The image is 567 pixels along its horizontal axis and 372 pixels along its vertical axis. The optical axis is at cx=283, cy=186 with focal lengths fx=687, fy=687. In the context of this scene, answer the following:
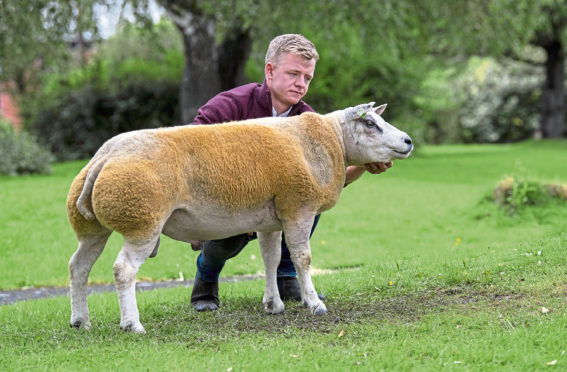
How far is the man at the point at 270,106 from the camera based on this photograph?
17.2 ft

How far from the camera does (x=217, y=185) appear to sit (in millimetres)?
4602

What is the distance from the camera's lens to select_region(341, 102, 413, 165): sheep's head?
498cm

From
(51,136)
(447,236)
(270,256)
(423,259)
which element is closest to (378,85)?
(51,136)

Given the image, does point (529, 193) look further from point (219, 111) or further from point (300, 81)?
point (219, 111)

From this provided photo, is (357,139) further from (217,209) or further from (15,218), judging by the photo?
(15,218)

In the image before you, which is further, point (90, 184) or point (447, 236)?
point (447, 236)

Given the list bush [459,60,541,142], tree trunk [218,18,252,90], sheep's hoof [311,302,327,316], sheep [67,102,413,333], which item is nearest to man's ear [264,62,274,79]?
sheep [67,102,413,333]

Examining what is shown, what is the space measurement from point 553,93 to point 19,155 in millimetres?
22988

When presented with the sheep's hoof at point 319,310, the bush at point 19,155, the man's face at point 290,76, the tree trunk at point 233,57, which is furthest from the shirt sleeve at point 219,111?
the tree trunk at point 233,57

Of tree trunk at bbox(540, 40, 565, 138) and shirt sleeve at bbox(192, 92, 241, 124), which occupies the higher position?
shirt sleeve at bbox(192, 92, 241, 124)

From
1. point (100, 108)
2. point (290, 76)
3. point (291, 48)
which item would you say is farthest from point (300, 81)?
point (100, 108)

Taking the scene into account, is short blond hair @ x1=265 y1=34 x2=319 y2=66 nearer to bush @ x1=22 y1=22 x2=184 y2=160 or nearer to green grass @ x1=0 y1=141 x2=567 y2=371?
green grass @ x1=0 y1=141 x2=567 y2=371

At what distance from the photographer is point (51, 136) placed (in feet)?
74.8

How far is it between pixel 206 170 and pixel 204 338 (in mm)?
1105
